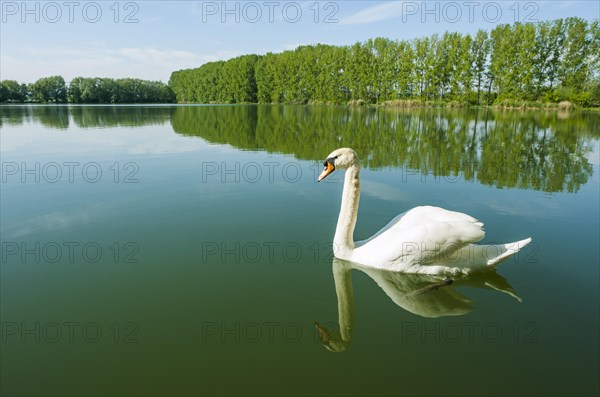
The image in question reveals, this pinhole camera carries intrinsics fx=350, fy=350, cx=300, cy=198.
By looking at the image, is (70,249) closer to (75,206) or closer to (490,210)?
(75,206)

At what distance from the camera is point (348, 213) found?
5332 millimetres

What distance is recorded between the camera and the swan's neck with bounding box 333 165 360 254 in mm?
5287

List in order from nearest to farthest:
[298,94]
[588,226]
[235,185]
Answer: [588,226] → [235,185] → [298,94]

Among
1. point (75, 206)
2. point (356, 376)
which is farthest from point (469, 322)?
point (75, 206)

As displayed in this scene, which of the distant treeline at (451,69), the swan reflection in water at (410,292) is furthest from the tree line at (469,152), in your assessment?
the distant treeline at (451,69)

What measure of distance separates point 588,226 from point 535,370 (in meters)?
4.89

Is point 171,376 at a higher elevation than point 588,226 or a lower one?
lower

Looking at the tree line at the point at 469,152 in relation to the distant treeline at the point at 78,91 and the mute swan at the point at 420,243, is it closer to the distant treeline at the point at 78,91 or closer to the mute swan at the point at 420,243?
the mute swan at the point at 420,243

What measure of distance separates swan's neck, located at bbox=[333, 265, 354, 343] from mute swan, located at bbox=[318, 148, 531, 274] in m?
0.29

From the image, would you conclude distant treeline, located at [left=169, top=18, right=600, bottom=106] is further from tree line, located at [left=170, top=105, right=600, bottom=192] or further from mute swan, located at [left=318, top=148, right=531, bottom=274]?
mute swan, located at [left=318, top=148, right=531, bottom=274]

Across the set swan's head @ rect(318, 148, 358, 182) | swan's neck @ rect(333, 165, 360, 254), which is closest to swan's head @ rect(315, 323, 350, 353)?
swan's neck @ rect(333, 165, 360, 254)

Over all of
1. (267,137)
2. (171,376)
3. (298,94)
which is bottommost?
(171,376)

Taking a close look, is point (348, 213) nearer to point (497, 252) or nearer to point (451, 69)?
point (497, 252)

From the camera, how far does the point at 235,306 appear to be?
4152 mm
